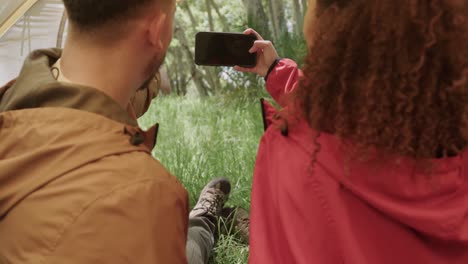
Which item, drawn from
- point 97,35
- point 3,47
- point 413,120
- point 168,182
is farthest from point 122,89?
point 3,47

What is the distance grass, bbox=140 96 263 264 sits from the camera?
2.44 m

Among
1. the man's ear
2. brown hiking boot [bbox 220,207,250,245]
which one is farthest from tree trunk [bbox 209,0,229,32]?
the man's ear

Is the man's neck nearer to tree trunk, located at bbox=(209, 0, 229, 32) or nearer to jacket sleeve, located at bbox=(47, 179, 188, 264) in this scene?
jacket sleeve, located at bbox=(47, 179, 188, 264)

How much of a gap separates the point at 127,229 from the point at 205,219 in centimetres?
131

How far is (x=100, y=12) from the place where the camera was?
1042mm

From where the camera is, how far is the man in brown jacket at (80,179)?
0.83 m

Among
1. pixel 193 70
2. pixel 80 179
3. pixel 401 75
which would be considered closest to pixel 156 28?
pixel 80 179

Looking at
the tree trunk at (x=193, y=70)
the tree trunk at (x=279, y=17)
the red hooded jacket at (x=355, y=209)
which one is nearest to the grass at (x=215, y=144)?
the tree trunk at (x=279, y=17)

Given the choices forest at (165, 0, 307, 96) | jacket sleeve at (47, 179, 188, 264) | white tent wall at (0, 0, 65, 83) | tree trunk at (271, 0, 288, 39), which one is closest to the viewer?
jacket sleeve at (47, 179, 188, 264)

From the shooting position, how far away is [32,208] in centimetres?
84

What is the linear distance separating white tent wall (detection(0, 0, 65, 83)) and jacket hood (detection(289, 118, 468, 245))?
8.71 ft

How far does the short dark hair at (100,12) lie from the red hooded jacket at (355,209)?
371mm

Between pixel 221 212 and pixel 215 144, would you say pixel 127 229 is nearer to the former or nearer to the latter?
pixel 221 212

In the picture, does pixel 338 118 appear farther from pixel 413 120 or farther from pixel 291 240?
pixel 291 240
